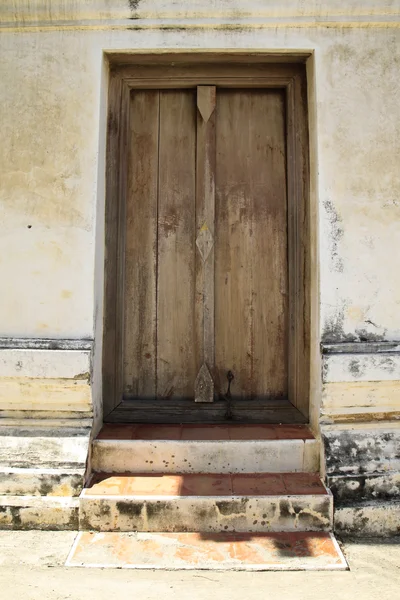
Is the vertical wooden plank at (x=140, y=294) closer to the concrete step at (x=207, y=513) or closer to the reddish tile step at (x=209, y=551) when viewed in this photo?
the concrete step at (x=207, y=513)

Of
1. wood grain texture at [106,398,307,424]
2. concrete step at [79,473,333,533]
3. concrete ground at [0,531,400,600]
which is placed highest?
wood grain texture at [106,398,307,424]

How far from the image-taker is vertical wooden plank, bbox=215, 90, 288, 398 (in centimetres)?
363

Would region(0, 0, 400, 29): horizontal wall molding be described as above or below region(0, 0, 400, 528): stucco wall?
above

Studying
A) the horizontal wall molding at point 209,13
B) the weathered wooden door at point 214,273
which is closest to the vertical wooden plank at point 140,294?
the weathered wooden door at point 214,273

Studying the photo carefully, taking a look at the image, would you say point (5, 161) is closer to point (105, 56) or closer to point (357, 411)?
point (105, 56)

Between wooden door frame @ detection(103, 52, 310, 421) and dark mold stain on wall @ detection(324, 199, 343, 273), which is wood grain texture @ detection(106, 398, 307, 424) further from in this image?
dark mold stain on wall @ detection(324, 199, 343, 273)

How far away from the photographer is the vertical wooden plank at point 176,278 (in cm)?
364

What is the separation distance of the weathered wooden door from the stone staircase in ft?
1.21

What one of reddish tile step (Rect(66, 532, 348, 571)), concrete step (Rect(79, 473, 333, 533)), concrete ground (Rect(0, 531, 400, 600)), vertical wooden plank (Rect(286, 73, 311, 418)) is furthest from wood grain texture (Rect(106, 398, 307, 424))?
concrete ground (Rect(0, 531, 400, 600))

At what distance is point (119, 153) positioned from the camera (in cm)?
361

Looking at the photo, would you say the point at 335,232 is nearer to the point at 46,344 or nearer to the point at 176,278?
the point at 176,278

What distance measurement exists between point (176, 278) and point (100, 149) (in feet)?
3.26

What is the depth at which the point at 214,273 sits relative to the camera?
3611 mm

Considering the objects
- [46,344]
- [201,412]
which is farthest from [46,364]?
[201,412]
